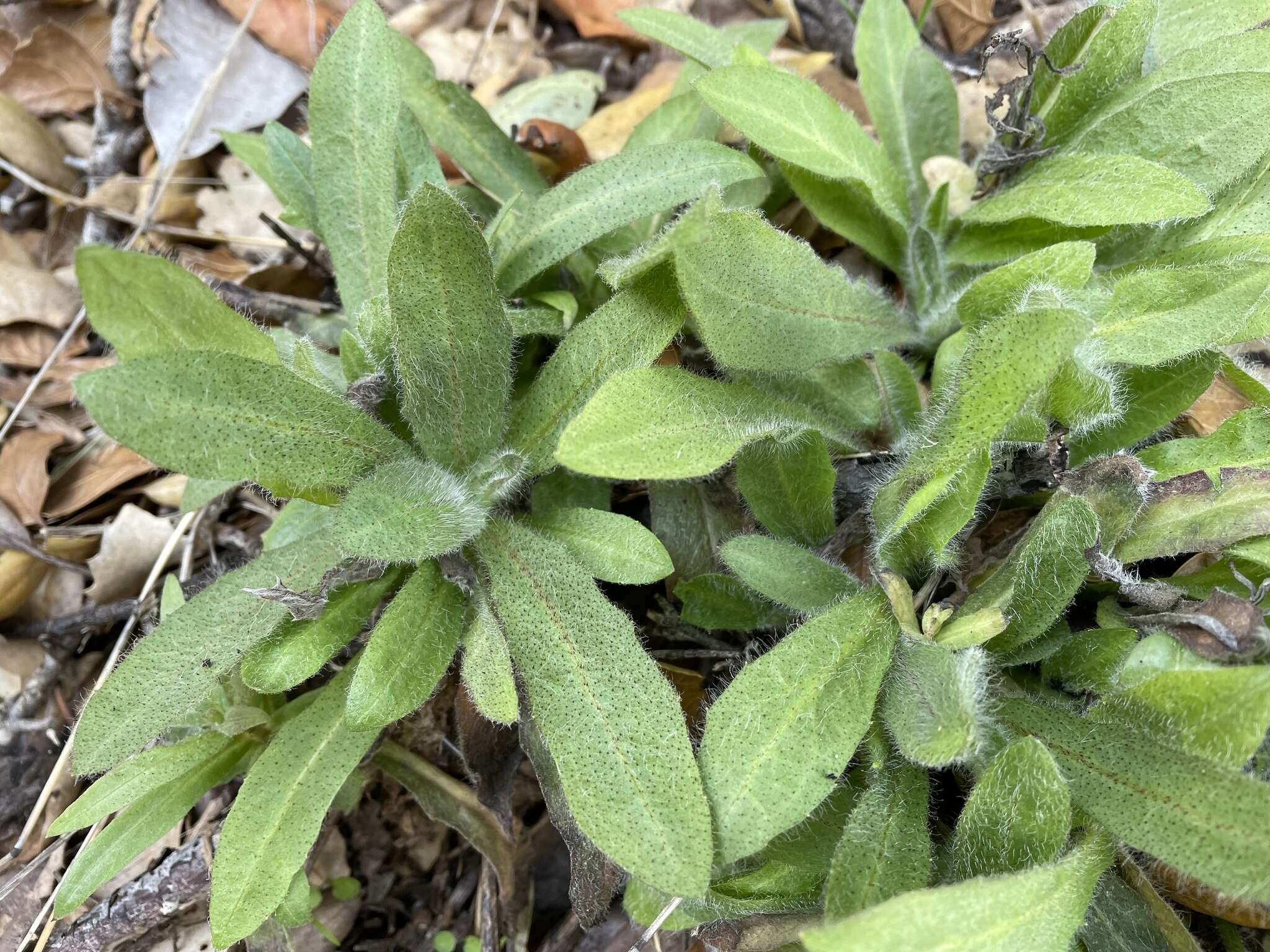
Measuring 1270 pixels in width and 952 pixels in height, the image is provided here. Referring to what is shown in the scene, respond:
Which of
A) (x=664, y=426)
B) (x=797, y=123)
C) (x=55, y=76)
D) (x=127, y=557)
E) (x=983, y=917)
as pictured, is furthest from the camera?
(x=55, y=76)

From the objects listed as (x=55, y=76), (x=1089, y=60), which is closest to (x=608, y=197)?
(x=1089, y=60)

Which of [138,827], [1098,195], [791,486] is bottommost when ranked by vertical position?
[138,827]

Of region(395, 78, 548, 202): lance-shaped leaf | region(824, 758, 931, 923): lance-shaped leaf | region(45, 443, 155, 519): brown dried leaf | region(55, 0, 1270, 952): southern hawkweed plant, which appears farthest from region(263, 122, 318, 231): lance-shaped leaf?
region(824, 758, 931, 923): lance-shaped leaf

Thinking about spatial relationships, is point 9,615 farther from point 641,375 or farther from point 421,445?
point 641,375

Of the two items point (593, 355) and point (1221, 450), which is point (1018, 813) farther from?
point (593, 355)

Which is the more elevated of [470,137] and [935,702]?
[470,137]

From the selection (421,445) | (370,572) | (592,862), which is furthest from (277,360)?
(592,862)

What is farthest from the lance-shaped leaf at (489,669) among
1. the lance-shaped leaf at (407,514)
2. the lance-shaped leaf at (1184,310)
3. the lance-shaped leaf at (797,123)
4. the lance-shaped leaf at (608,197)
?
the lance-shaped leaf at (1184,310)
